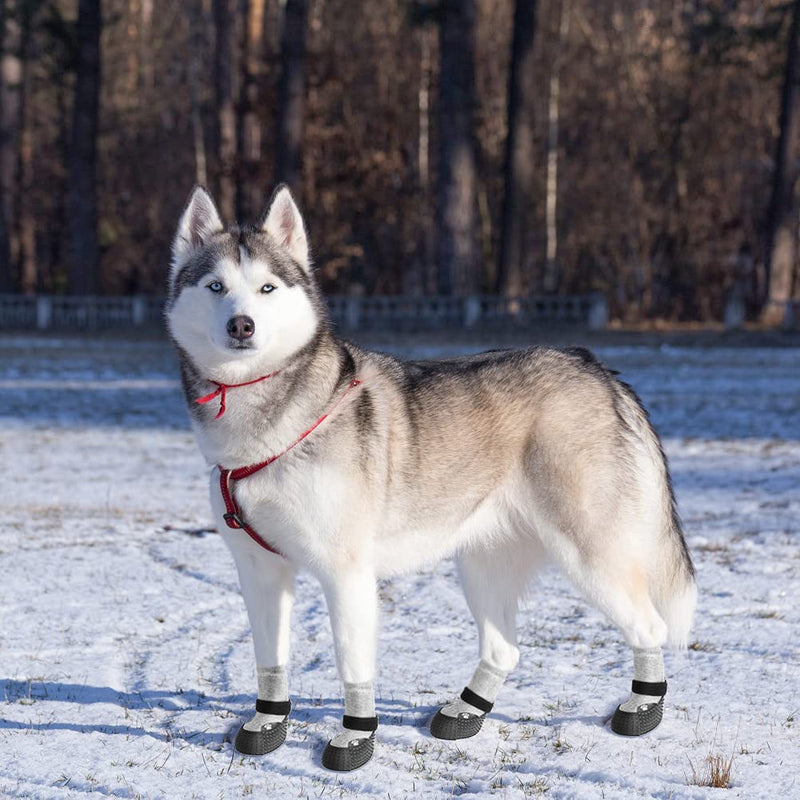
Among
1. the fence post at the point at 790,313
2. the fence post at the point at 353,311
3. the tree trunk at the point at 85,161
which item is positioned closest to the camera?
the fence post at the point at 353,311

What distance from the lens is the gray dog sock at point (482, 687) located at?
13.7 ft

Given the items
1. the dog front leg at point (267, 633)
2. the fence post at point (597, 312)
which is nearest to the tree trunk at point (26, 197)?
the fence post at point (597, 312)

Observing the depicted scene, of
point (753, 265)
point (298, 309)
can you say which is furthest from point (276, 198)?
point (753, 265)

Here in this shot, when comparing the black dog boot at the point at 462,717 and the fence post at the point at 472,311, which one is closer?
the black dog boot at the point at 462,717

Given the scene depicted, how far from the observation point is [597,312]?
2402cm

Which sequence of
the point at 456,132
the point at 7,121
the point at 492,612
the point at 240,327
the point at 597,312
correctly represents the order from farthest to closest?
the point at 7,121, the point at 597,312, the point at 456,132, the point at 492,612, the point at 240,327

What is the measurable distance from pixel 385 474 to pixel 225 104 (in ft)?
90.8

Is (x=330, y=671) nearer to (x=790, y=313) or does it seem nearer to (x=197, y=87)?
(x=790, y=313)

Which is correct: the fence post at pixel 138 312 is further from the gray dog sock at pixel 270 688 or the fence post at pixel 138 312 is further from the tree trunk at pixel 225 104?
the gray dog sock at pixel 270 688

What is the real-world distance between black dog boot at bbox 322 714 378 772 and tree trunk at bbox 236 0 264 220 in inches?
981

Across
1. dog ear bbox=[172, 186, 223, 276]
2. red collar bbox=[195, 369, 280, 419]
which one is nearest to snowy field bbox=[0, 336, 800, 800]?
red collar bbox=[195, 369, 280, 419]

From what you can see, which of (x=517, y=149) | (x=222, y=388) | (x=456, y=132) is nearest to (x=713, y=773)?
(x=222, y=388)

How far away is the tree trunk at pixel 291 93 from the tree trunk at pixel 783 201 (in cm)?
1137

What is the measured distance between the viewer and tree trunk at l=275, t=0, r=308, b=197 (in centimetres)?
2503
